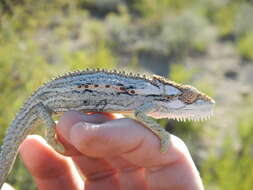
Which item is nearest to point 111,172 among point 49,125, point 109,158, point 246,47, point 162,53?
point 109,158

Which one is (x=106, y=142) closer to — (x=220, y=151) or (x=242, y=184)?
(x=242, y=184)

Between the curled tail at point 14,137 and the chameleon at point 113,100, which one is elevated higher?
the chameleon at point 113,100

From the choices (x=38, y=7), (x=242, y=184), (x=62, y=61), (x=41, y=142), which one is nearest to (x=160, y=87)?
(x=41, y=142)

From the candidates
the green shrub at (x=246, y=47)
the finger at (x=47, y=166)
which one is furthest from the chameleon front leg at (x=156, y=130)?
the green shrub at (x=246, y=47)

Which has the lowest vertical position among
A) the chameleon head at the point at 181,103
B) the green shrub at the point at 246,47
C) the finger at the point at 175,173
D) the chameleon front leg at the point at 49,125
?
the green shrub at the point at 246,47

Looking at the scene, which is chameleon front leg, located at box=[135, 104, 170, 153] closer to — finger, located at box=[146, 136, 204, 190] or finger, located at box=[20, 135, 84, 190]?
finger, located at box=[146, 136, 204, 190]

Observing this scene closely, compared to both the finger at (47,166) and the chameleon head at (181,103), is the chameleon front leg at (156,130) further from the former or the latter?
the finger at (47,166)
